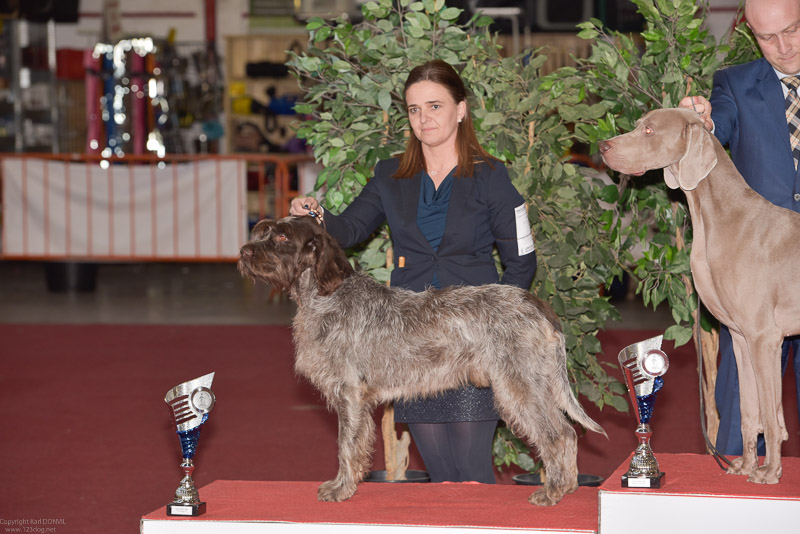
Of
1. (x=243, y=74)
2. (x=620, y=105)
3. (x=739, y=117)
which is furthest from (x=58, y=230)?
(x=739, y=117)

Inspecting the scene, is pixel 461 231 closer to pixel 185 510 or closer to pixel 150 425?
pixel 185 510

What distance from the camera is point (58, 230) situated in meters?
10.1

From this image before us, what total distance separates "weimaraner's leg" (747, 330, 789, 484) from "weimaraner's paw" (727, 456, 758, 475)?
10 cm

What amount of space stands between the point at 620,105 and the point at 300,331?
5.20ft

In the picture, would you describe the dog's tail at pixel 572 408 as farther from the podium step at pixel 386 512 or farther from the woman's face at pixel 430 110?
the woman's face at pixel 430 110

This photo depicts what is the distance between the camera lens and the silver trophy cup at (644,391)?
2557 millimetres

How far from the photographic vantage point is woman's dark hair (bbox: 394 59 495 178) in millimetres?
2932

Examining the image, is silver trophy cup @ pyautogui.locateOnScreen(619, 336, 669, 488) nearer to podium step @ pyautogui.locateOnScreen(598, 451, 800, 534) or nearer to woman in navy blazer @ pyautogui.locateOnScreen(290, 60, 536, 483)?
podium step @ pyautogui.locateOnScreen(598, 451, 800, 534)

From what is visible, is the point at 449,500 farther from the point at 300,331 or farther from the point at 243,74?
the point at 243,74

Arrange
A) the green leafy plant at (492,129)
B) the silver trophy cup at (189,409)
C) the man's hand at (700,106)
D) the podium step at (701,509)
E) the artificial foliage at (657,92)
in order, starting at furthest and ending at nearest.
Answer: the green leafy plant at (492,129), the artificial foliage at (657,92), the man's hand at (700,106), the silver trophy cup at (189,409), the podium step at (701,509)


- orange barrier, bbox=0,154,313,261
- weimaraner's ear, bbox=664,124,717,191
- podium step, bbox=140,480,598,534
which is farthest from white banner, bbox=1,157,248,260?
weimaraner's ear, bbox=664,124,717,191

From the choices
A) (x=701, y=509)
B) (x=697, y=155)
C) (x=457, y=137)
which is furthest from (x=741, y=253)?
(x=457, y=137)

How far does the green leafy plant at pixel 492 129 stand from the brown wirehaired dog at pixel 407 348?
0.97 metres

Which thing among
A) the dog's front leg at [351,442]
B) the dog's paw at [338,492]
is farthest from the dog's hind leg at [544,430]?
the dog's paw at [338,492]
